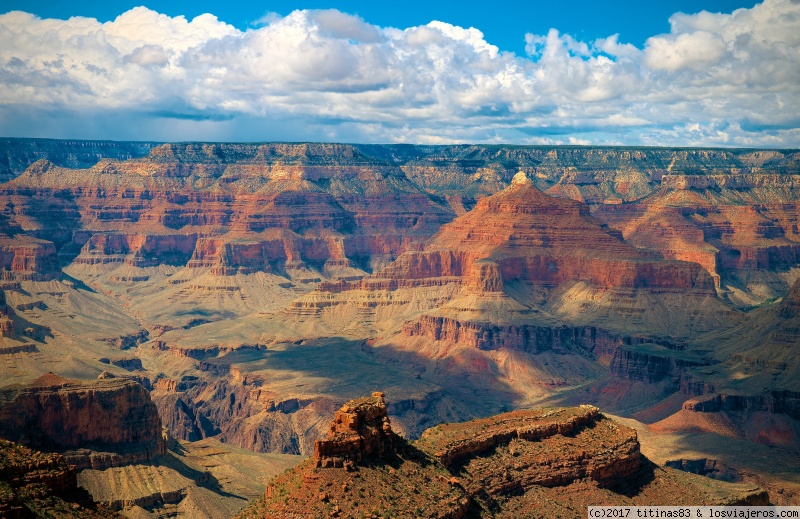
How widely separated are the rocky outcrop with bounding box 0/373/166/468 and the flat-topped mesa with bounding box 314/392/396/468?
6160 cm

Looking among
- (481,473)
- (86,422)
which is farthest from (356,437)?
(86,422)

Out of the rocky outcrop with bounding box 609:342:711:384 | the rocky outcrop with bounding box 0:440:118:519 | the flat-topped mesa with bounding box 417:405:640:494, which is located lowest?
the rocky outcrop with bounding box 609:342:711:384

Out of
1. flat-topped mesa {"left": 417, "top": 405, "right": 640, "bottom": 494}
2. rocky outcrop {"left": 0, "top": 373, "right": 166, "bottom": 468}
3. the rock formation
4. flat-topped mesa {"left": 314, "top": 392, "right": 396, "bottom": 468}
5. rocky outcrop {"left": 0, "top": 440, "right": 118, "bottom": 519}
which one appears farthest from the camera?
rocky outcrop {"left": 0, "top": 373, "right": 166, "bottom": 468}

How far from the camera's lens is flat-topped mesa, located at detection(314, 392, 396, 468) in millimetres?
55094

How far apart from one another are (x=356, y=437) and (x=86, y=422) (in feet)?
218

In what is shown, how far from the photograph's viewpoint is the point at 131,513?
10400 cm

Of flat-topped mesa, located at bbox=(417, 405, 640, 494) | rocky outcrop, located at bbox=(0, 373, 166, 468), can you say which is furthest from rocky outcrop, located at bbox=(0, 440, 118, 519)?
rocky outcrop, located at bbox=(0, 373, 166, 468)

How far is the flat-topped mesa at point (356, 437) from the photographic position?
55094 mm

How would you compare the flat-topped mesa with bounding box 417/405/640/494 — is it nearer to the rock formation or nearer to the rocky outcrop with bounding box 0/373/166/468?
the rock formation

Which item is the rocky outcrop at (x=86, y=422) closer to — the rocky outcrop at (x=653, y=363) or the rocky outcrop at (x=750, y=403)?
the rocky outcrop at (x=750, y=403)

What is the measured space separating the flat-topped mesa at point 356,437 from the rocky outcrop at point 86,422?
61597mm

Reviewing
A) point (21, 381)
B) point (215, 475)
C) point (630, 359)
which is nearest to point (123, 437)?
point (215, 475)

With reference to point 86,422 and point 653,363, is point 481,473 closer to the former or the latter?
point 86,422

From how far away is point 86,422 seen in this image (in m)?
116
